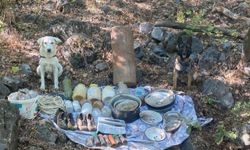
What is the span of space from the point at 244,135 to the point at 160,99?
1.24 m

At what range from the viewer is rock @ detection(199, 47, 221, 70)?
7295mm

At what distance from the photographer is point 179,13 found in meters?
8.57

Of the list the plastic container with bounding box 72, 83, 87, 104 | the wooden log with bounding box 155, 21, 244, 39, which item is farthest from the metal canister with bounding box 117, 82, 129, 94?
the wooden log with bounding box 155, 21, 244, 39

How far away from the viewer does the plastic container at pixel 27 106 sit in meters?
5.86

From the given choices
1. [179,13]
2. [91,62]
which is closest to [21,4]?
[91,62]

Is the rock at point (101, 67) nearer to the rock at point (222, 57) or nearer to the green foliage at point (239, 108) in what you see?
the rock at point (222, 57)

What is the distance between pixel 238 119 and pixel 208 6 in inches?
133

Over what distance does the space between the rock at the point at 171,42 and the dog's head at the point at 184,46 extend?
0.49 ft

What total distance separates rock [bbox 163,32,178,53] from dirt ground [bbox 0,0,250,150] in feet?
1.02

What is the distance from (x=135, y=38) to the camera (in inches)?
313

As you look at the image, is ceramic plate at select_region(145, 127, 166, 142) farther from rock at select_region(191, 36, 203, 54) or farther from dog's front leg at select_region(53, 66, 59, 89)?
rock at select_region(191, 36, 203, 54)

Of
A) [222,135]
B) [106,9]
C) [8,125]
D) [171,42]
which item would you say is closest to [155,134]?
[222,135]

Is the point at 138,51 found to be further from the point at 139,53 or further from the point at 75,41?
the point at 75,41

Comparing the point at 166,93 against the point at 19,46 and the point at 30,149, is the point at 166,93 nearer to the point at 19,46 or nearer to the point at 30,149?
the point at 30,149
